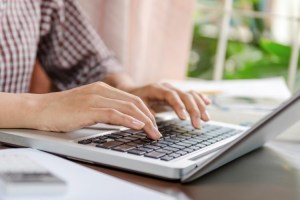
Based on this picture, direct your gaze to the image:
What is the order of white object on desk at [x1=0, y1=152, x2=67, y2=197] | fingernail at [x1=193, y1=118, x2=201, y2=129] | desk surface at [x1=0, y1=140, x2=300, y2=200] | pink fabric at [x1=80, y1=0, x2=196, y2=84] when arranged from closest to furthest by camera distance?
1. white object on desk at [x1=0, y1=152, x2=67, y2=197]
2. desk surface at [x1=0, y1=140, x2=300, y2=200]
3. fingernail at [x1=193, y1=118, x2=201, y2=129]
4. pink fabric at [x1=80, y1=0, x2=196, y2=84]

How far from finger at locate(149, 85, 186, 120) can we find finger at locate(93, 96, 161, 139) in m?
0.18

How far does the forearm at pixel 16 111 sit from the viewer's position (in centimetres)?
86

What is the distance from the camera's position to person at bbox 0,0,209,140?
843 mm

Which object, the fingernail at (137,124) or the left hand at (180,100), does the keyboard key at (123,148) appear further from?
the left hand at (180,100)

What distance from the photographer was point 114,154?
728 mm

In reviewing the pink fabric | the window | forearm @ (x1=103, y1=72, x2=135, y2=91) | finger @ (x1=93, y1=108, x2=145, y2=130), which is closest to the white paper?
finger @ (x1=93, y1=108, x2=145, y2=130)

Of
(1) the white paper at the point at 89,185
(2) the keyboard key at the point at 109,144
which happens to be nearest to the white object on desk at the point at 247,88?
(2) the keyboard key at the point at 109,144

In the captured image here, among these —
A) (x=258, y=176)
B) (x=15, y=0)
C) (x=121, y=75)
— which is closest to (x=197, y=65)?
(x=121, y=75)

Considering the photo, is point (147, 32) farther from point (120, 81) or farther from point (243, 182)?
point (243, 182)

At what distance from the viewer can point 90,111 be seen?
2.72ft

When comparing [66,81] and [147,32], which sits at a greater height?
[147,32]

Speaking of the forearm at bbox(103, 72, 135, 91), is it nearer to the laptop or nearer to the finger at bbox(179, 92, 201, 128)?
the finger at bbox(179, 92, 201, 128)

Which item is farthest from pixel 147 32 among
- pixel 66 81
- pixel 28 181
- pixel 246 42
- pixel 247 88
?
pixel 28 181

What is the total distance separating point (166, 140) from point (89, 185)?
23 cm
